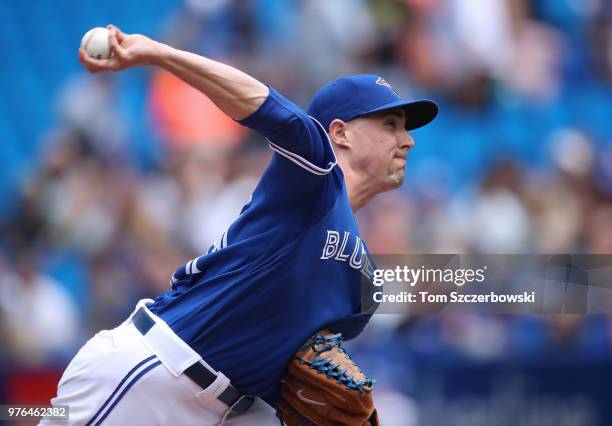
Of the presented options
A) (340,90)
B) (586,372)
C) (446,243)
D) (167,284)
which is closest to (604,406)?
(586,372)

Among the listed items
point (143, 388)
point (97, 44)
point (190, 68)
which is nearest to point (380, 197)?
point (143, 388)

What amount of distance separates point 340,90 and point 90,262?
4.51 meters

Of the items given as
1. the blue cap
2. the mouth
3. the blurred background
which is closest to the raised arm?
the blue cap

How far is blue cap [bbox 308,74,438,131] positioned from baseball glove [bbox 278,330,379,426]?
903 mm

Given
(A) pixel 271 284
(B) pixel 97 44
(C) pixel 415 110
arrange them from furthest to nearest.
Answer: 1. (C) pixel 415 110
2. (A) pixel 271 284
3. (B) pixel 97 44

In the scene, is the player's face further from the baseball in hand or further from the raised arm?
the baseball in hand

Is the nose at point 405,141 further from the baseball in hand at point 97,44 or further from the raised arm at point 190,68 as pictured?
the baseball in hand at point 97,44

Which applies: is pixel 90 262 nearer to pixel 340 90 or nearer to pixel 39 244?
pixel 39 244

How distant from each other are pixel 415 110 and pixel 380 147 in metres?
0.27

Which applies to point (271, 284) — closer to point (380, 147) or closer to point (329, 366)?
point (329, 366)

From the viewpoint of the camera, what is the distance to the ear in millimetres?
3973

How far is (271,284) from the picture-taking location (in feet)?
11.6

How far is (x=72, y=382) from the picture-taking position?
372 centimetres

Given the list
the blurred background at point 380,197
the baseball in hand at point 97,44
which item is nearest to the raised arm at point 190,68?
the baseball in hand at point 97,44
